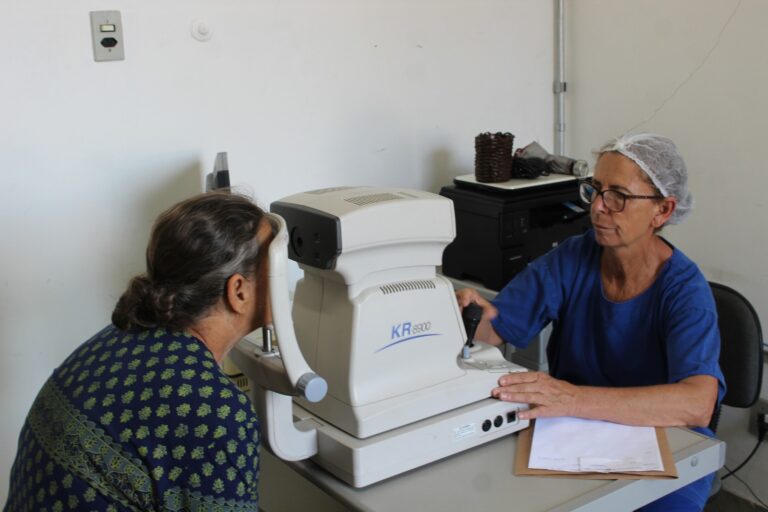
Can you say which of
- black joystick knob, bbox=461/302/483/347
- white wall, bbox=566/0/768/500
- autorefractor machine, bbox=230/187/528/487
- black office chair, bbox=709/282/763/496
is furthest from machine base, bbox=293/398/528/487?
white wall, bbox=566/0/768/500

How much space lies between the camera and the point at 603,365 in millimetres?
1801

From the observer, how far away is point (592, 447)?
56.4 inches

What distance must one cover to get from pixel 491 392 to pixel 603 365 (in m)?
0.42

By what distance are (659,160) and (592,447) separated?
0.65 metres

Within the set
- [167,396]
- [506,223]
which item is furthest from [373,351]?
[506,223]

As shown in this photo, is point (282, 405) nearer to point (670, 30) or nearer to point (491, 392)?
point (491, 392)

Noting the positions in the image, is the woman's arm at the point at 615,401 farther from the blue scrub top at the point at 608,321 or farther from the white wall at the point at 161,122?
the white wall at the point at 161,122

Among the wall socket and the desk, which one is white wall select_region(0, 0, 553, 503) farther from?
the wall socket

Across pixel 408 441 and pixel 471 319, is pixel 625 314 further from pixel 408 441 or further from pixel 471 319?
pixel 408 441

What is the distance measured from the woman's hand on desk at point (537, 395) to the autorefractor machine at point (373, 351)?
0.08ft

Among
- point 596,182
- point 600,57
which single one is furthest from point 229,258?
point 600,57

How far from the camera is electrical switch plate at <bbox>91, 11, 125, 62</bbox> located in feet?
6.51

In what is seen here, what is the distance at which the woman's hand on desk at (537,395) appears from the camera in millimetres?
1506

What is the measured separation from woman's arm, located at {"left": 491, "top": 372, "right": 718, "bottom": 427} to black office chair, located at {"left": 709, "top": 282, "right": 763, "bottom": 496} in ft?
0.94
